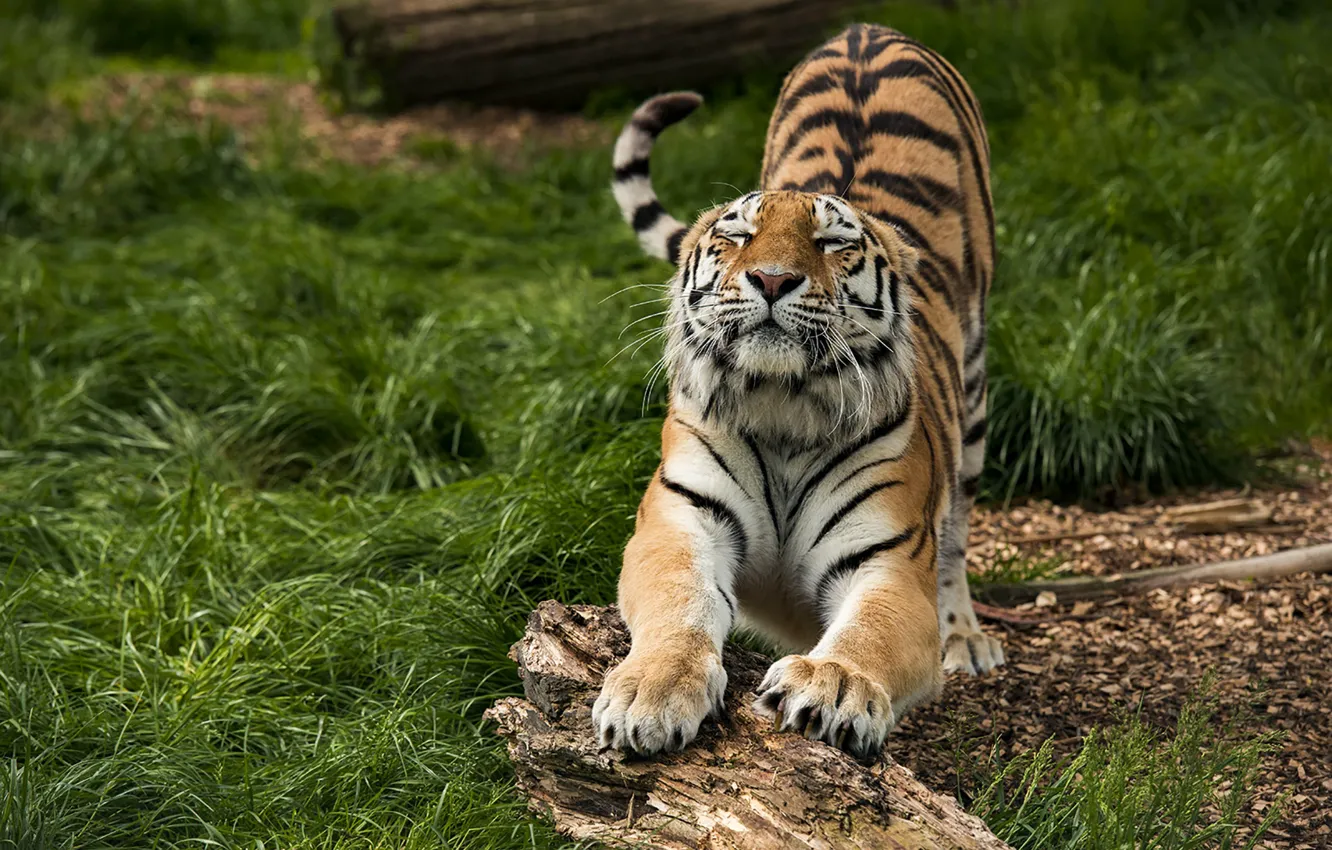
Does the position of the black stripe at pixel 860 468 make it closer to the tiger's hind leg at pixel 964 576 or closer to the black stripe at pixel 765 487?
the black stripe at pixel 765 487

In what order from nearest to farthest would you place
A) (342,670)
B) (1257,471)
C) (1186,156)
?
1. (342,670)
2. (1257,471)
3. (1186,156)

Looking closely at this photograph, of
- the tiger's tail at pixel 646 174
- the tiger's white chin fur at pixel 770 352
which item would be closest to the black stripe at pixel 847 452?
the tiger's white chin fur at pixel 770 352

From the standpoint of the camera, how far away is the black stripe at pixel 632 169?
4.01m

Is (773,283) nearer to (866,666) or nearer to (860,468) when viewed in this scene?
(860,468)

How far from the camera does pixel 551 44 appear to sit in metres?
9.00

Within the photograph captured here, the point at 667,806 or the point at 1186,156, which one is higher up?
the point at 1186,156

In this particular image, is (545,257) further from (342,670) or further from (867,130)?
(342,670)

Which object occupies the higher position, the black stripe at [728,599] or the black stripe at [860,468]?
the black stripe at [860,468]

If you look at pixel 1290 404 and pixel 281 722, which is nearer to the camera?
pixel 281 722

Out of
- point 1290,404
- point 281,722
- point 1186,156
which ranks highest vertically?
point 1186,156

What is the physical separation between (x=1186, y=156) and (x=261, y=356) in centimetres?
399

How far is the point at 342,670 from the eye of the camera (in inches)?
143

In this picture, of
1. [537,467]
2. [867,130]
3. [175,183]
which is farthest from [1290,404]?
[175,183]

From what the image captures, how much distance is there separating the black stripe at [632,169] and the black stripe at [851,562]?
1.46m
